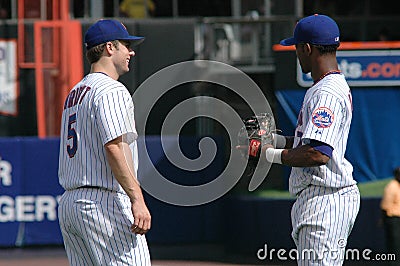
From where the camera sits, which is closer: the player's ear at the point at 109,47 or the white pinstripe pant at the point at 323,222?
the white pinstripe pant at the point at 323,222

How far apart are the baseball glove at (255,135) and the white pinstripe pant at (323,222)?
0.35m

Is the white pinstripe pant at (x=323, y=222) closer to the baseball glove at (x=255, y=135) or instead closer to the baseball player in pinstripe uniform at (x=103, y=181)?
the baseball glove at (x=255, y=135)

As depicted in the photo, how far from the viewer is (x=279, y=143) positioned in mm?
4957

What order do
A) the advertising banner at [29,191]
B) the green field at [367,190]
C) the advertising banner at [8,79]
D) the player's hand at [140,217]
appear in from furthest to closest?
1. the advertising banner at [8,79]
2. the advertising banner at [29,191]
3. the green field at [367,190]
4. the player's hand at [140,217]

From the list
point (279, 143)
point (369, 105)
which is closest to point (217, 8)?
point (369, 105)

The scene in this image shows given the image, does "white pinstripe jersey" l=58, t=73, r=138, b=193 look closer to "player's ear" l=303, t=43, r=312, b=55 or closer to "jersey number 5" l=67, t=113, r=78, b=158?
"jersey number 5" l=67, t=113, r=78, b=158

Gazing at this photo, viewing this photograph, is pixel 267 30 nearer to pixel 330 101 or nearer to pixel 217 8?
pixel 217 8

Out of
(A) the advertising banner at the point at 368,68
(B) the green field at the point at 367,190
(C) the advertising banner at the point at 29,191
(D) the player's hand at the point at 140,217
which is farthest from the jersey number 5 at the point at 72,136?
(C) the advertising banner at the point at 29,191

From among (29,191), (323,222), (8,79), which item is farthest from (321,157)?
(8,79)

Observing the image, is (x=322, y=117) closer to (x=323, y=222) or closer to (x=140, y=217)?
(x=323, y=222)

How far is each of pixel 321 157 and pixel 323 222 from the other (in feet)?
1.23

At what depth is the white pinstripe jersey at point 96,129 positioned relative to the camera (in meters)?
4.43

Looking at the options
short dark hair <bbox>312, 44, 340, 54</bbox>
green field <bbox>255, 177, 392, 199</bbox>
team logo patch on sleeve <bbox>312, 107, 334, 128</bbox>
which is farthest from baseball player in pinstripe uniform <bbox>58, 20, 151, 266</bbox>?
green field <bbox>255, 177, 392, 199</bbox>

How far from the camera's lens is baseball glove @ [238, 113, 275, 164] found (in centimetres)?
472
